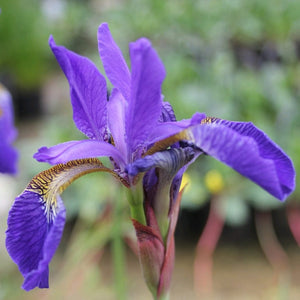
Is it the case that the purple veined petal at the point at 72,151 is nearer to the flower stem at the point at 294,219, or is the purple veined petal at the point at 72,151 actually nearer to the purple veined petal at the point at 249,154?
the purple veined petal at the point at 249,154

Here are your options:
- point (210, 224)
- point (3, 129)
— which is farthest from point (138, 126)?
point (210, 224)

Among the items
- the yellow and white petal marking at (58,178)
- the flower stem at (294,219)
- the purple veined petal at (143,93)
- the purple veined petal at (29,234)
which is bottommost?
the flower stem at (294,219)

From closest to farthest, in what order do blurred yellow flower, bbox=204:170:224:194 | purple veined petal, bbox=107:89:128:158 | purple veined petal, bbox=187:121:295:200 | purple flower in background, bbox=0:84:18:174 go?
purple veined petal, bbox=187:121:295:200
purple veined petal, bbox=107:89:128:158
purple flower in background, bbox=0:84:18:174
blurred yellow flower, bbox=204:170:224:194

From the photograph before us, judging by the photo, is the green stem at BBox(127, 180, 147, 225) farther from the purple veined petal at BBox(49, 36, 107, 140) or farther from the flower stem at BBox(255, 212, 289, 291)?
the flower stem at BBox(255, 212, 289, 291)

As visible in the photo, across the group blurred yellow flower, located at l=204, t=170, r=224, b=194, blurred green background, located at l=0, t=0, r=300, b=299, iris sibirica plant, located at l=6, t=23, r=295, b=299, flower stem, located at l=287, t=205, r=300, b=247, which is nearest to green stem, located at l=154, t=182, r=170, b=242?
iris sibirica plant, located at l=6, t=23, r=295, b=299

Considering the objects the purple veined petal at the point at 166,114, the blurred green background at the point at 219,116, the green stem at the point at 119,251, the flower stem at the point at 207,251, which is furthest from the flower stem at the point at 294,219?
the purple veined petal at the point at 166,114

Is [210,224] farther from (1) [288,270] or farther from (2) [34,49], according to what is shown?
(2) [34,49]

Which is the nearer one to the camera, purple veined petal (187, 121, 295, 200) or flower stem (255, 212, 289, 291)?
purple veined petal (187, 121, 295, 200)

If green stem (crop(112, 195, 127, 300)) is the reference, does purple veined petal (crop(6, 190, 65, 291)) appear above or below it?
above
